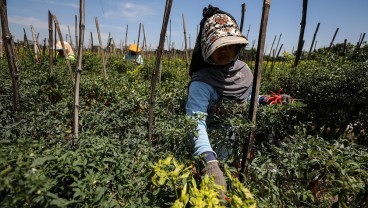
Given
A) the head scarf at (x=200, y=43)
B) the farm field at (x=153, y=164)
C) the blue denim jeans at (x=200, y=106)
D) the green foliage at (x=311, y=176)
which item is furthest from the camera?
the head scarf at (x=200, y=43)

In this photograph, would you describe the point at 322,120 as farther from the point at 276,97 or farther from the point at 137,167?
the point at 137,167

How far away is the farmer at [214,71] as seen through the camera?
4.99ft

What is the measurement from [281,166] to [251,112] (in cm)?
37

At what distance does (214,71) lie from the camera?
1.78 metres

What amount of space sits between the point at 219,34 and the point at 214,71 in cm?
30

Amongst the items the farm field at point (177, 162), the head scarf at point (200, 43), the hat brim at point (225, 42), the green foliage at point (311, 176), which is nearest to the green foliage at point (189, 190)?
the farm field at point (177, 162)

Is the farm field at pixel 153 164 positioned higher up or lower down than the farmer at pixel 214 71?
lower down

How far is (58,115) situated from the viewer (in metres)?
2.69

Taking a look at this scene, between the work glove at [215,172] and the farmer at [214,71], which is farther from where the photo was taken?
the farmer at [214,71]

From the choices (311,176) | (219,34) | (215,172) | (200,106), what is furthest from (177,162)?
(219,34)

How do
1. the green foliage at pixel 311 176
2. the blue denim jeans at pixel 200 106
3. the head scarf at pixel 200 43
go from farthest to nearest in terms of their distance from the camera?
the head scarf at pixel 200 43 → the blue denim jeans at pixel 200 106 → the green foliage at pixel 311 176

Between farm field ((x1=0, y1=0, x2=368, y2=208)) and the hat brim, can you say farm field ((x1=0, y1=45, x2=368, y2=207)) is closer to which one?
farm field ((x1=0, y1=0, x2=368, y2=208))

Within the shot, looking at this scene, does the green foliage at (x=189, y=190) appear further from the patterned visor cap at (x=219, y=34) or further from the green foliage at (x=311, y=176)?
the patterned visor cap at (x=219, y=34)

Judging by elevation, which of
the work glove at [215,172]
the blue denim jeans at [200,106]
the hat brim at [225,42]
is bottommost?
the work glove at [215,172]
